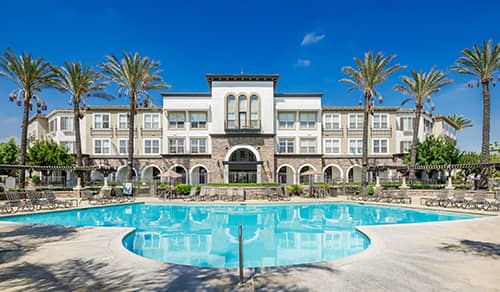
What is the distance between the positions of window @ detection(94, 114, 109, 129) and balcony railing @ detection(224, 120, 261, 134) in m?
16.4

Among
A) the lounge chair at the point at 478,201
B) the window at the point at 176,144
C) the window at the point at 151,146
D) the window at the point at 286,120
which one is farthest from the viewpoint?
the window at the point at 151,146

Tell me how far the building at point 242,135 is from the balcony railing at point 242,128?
9 cm

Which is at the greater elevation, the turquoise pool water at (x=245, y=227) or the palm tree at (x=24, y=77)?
the palm tree at (x=24, y=77)

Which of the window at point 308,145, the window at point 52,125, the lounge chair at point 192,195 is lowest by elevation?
the lounge chair at point 192,195

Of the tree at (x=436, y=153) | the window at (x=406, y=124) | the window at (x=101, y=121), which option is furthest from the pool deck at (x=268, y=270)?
the window at (x=406, y=124)

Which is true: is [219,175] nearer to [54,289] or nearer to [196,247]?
[196,247]

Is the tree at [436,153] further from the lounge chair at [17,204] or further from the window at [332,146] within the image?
the lounge chair at [17,204]

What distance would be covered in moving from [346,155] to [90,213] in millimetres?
29286

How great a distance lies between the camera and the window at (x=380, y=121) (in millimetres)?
36719

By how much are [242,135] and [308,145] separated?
867 centimetres

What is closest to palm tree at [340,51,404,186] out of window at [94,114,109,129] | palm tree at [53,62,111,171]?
palm tree at [53,62,111,171]

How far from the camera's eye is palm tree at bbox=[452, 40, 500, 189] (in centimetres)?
2403

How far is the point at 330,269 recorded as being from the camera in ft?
19.3

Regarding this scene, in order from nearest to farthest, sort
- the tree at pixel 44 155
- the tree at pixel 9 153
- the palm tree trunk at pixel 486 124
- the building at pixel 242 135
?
the palm tree trunk at pixel 486 124 → the tree at pixel 44 155 → the building at pixel 242 135 → the tree at pixel 9 153
